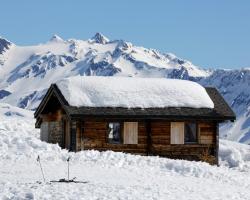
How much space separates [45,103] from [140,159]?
1305 cm

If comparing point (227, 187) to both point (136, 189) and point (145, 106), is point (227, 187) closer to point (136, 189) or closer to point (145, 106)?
point (136, 189)

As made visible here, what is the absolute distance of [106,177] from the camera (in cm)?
2445

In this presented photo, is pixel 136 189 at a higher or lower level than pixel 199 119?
lower

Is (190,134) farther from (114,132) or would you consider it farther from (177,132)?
(114,132)

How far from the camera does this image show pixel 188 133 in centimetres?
4425

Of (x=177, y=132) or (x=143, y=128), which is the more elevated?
(x=143, y=128)

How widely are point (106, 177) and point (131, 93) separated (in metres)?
14.7

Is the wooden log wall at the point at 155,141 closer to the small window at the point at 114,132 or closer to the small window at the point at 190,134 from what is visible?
the small window at the point at 114,132

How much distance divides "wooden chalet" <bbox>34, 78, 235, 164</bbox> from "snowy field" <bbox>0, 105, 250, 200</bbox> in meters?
4.85

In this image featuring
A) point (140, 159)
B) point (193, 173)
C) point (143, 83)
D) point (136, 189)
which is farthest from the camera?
point (143, 83)

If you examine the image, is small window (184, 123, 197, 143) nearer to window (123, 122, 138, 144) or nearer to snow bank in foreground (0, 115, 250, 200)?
window (123, 122, 138, 144)

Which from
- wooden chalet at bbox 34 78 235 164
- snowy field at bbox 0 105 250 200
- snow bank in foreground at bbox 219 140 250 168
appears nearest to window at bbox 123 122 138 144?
wooden chalet at bbox 34 78 235 164

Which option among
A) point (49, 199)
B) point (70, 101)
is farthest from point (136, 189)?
point (70, 101)

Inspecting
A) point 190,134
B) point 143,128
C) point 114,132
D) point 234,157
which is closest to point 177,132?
point 143,128
